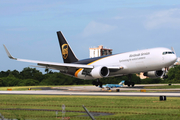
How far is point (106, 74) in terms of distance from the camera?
4488cm

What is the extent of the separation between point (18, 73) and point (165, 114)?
10800 cm

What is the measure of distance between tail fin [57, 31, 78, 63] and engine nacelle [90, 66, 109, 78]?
1497 centimetres

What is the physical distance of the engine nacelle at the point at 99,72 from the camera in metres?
43.1

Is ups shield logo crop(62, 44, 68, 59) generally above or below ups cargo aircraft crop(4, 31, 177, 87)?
above

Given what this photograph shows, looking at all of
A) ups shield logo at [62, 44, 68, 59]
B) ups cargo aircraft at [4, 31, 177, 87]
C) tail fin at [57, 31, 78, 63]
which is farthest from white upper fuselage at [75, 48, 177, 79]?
ups shield logo at [62, 44, 68, 59]

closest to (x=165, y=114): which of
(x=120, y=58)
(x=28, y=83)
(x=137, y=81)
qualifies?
(x=120, y=58)

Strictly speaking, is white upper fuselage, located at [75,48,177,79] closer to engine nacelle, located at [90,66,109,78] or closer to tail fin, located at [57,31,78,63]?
engine nacelle, located at [90,66,109,78]

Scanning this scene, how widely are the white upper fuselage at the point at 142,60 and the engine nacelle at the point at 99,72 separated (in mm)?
3678

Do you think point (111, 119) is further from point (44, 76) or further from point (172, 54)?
point (44, 76)

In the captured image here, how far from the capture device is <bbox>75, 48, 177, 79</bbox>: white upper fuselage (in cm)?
4362

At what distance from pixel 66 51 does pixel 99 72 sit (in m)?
18.8

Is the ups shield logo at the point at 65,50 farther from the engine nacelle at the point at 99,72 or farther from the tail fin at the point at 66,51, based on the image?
the engine nacelle at the point at 99,72

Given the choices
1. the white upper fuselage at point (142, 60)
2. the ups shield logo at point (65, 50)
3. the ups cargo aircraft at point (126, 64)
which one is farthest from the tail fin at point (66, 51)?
the white upper fuselage at point (142, 60)

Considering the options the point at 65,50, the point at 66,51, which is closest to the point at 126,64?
the point at 66,51
